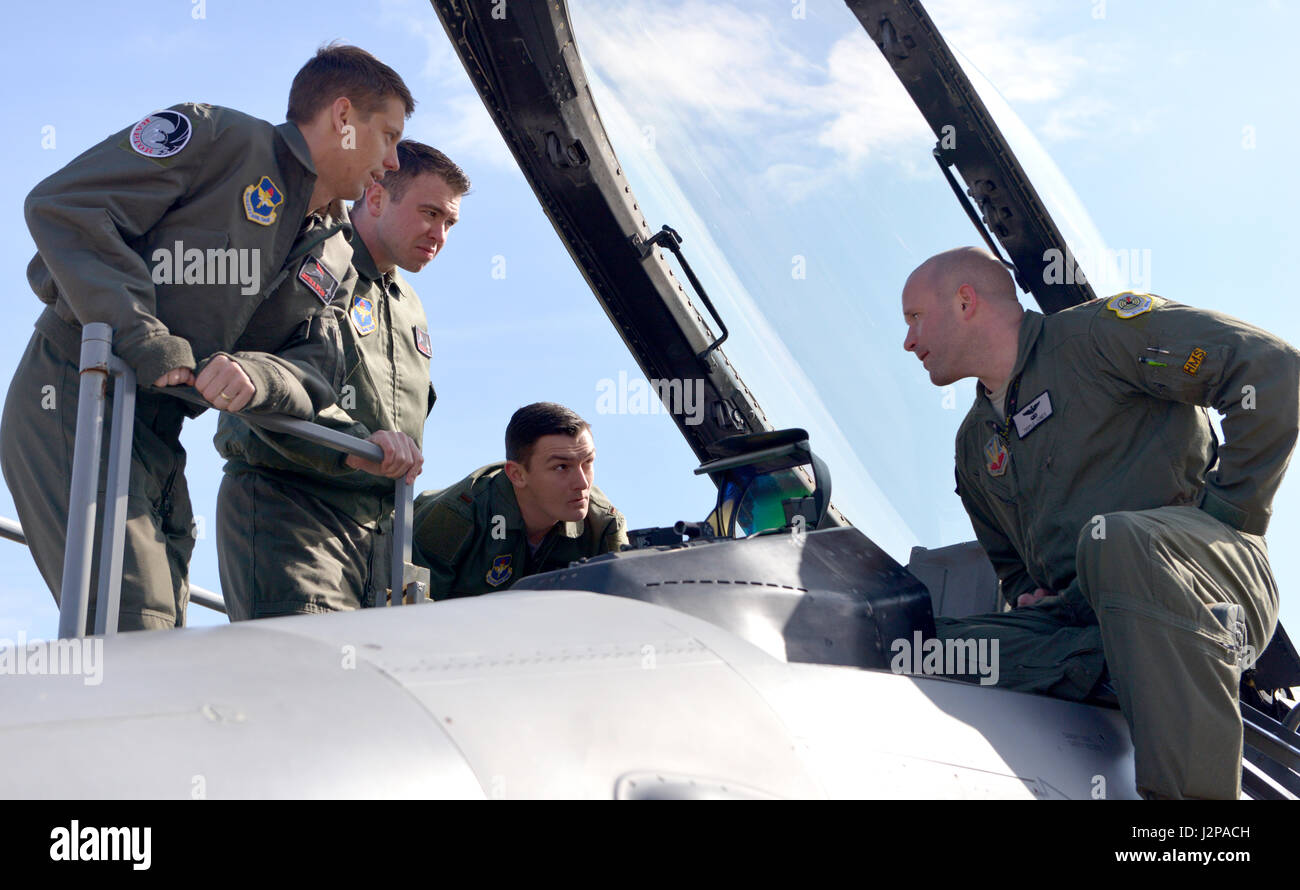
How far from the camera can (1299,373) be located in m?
2.30

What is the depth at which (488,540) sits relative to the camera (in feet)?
11.9

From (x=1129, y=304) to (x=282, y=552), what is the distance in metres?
2.03

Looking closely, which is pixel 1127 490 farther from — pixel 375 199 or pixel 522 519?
pixel 375 199

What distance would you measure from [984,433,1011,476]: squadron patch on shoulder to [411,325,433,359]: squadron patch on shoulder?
1.54 meters

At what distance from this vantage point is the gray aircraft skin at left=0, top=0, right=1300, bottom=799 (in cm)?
113

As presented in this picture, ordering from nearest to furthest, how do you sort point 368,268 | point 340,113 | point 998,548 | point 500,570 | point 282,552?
point 340,113 < point 282,552 < point 998,548 < point 368,268 < point 500,570

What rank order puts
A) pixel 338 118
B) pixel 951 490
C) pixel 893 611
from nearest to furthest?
pixel 893 611
pixel 338 118
pixel 951 490

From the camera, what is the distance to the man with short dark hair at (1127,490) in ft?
6.60

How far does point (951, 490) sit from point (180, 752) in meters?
2.47

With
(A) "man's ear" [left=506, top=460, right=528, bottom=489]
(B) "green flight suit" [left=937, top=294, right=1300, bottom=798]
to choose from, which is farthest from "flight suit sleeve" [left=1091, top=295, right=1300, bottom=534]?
(A) "man's ear" [left=506, top=460, right=528, bottom=489]

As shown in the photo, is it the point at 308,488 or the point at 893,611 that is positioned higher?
the point at 308,488

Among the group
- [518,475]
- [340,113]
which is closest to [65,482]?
[340,113]
